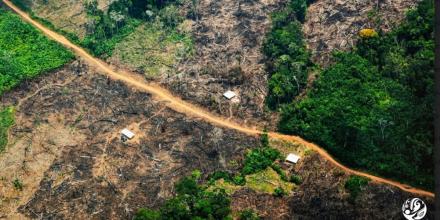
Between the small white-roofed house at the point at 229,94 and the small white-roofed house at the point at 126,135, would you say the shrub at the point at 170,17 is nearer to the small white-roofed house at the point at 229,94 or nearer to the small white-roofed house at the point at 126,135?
the small white-roofed house at the point at 229,94

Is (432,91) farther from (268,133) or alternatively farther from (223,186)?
(223,186)

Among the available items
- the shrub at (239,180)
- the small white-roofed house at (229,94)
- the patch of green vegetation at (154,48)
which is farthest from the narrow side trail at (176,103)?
the shrub at (239,180)

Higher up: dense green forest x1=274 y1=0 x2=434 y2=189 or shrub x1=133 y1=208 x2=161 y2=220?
dense green forest x1=274 y1=0 x2=434 y2=189

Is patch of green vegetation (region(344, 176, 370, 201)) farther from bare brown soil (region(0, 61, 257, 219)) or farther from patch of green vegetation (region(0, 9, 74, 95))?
patch of green vegetation (region(0, 9, 74, 95))

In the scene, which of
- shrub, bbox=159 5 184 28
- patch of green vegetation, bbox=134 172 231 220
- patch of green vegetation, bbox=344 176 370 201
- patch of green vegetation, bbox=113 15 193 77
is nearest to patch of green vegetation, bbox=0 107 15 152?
patch of green vegetation, bbox=113 15 193 77

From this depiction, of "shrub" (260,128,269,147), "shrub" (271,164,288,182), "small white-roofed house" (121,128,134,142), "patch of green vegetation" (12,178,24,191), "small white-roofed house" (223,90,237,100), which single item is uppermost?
"small white-roofed house" (223,90,237,100)

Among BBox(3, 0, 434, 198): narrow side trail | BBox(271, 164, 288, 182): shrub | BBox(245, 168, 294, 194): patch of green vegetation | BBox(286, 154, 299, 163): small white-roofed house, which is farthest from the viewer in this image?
BBox(286, 154, 299, 163): small white-roofed house

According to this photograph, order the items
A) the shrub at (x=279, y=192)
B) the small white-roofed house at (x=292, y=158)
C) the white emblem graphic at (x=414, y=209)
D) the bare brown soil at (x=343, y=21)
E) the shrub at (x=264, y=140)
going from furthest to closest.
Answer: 1. the bare brown soil at (x=343, y=21)
2. the shrub at (x=264, y=140)
3. the small white-roofed house at (x=292, y=158)
4. the shrub at (x=279, y=192)
5. the white emblem graphic at (x=414, y=209)
